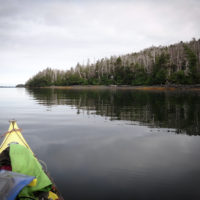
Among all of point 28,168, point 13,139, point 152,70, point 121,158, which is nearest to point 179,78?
point 152,70

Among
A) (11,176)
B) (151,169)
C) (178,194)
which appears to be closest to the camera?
(11,176)

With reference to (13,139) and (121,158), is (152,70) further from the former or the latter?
(13,139)

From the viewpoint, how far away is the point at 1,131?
956cm

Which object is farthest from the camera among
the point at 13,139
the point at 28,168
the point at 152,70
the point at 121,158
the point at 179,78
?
the point at 152,70

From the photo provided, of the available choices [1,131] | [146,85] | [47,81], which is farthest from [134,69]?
[1,131]

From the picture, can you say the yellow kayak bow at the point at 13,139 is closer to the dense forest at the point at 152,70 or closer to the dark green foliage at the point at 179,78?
the dense forest at the point at 152,70

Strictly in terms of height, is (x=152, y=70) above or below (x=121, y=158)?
above

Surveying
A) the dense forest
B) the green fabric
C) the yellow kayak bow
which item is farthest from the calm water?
the dense forest

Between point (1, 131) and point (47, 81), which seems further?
point (47, 81)

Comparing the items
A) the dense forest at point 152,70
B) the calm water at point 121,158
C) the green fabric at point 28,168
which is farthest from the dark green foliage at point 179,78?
the green fabric at point 28,168

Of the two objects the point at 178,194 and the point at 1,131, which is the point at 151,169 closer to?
the point at 178,194

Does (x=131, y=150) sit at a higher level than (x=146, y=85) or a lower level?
lower

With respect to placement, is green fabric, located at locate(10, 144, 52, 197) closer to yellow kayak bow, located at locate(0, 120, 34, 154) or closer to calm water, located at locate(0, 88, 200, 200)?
calm water, located at locate(0, 88, 200, 200)

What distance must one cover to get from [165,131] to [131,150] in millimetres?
3474
